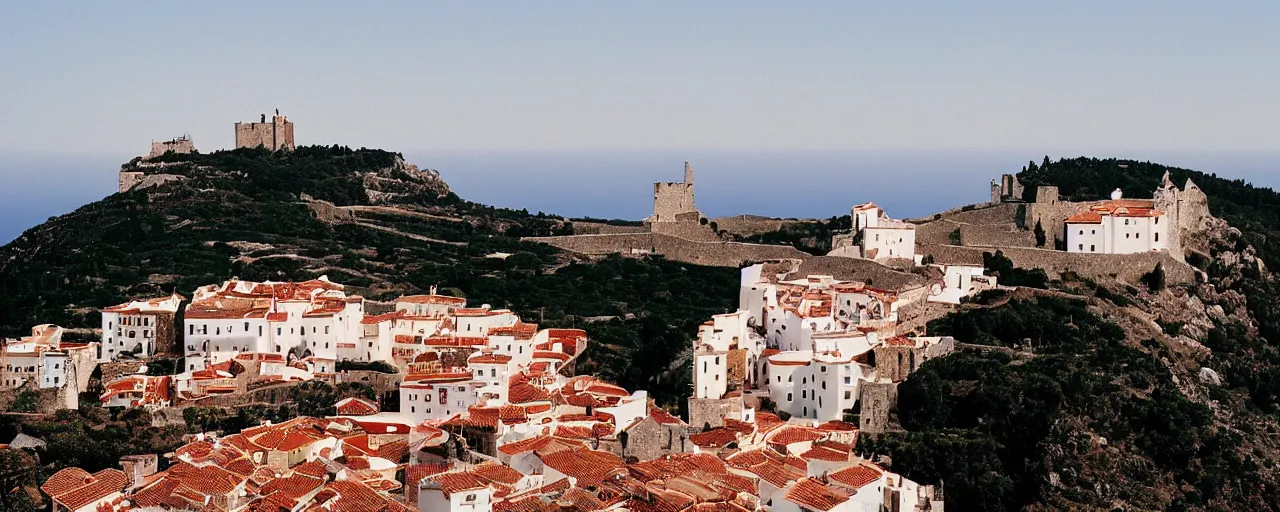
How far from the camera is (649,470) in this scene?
32.9 meters

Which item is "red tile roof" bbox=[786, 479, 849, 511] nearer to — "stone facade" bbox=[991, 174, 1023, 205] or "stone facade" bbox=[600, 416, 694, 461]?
"stone facade" bbox=[600, 416, 694, 461]

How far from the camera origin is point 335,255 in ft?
179

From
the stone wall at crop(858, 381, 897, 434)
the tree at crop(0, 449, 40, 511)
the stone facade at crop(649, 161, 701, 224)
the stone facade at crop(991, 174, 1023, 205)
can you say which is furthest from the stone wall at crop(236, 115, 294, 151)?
the stone wall at crop(858, 381, 897, 434)

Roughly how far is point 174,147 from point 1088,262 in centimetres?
3560

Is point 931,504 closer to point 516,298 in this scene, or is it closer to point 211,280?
point 516,298

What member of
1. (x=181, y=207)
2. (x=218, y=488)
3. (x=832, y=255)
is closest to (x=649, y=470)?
(x=218, y=488)

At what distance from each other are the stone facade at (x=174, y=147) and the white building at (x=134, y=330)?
87.2 feet

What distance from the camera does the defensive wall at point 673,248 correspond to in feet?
169

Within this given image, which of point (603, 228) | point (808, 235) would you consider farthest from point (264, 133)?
point (808, 235)

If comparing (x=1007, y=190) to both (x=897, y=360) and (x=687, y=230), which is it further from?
(x=897, y=360)

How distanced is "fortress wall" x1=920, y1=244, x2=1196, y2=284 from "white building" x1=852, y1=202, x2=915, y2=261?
714 mm

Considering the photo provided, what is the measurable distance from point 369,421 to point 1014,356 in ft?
42.4

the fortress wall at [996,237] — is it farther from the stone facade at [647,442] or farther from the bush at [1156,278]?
the stone facade at [647,442]

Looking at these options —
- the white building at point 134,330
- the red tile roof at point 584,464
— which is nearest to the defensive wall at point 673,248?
the white building at point 134,330
